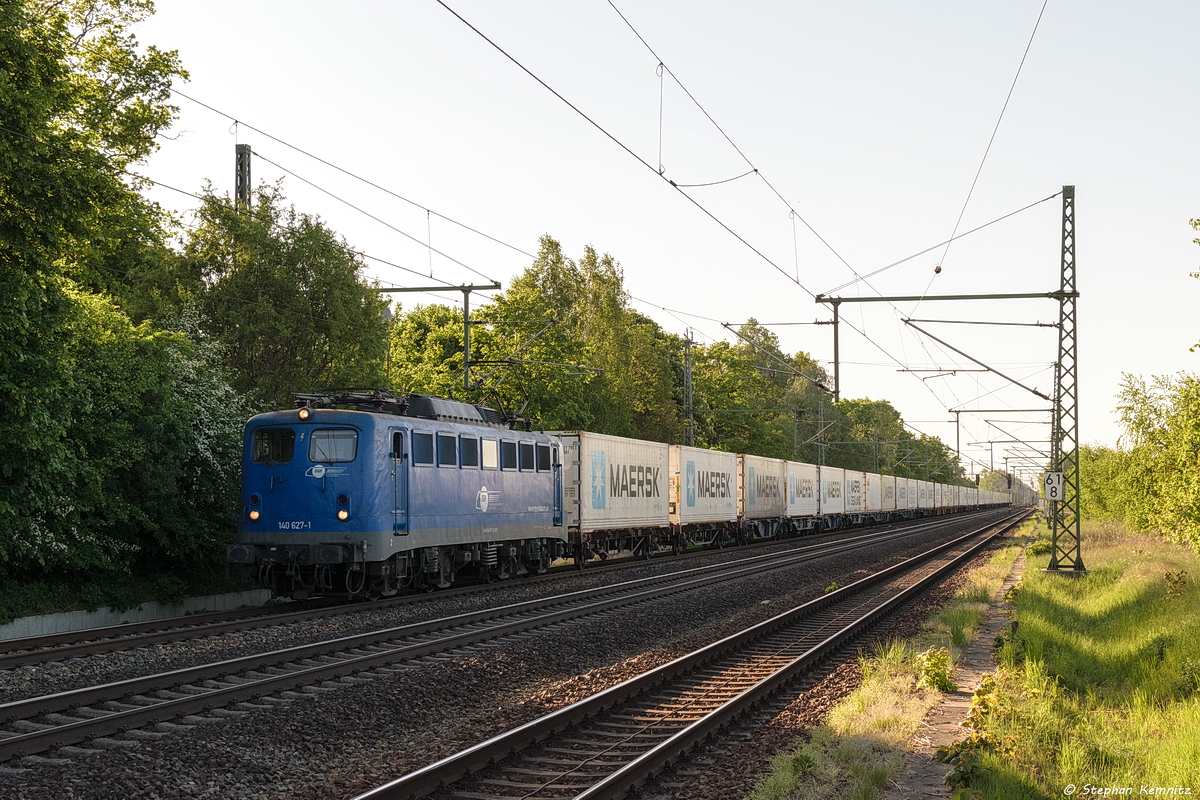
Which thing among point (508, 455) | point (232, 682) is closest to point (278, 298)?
point (508, 455)

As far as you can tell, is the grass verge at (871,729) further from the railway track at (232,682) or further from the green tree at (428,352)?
the green tree at (428,352)

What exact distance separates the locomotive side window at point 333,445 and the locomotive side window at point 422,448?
4.70 ft

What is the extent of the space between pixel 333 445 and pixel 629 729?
9.83 metres

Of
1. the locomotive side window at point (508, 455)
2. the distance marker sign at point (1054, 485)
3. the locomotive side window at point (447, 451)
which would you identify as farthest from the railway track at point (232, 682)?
the distance marker sign at point (1054, 485)

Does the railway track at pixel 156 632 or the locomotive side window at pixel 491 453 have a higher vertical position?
the locomotive side window at pixel 491 453

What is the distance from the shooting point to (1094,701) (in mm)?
10984

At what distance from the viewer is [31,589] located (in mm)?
15930

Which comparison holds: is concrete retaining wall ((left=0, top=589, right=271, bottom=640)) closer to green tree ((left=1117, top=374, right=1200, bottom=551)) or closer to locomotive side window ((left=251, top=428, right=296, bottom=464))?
locomotive side window ((left=251, top=428, right=296, bottom=464))

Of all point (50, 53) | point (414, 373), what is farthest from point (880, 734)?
point (414, 373)

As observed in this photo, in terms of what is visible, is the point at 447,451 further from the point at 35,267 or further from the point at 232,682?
the point at 232,682

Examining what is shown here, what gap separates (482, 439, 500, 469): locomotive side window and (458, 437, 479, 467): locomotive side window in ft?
1.41

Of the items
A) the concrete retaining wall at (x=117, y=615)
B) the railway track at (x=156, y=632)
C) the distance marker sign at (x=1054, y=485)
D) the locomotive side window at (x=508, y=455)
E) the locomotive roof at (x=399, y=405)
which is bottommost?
the concrete retaining wall at (x=117, y=615)

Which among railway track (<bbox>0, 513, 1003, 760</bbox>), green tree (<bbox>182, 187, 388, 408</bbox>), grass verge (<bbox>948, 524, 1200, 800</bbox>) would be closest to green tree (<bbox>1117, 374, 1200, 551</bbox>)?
grass verge (<bbox>948, 524, 1200, 800</bbox>)

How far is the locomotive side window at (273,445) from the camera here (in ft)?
59.5
